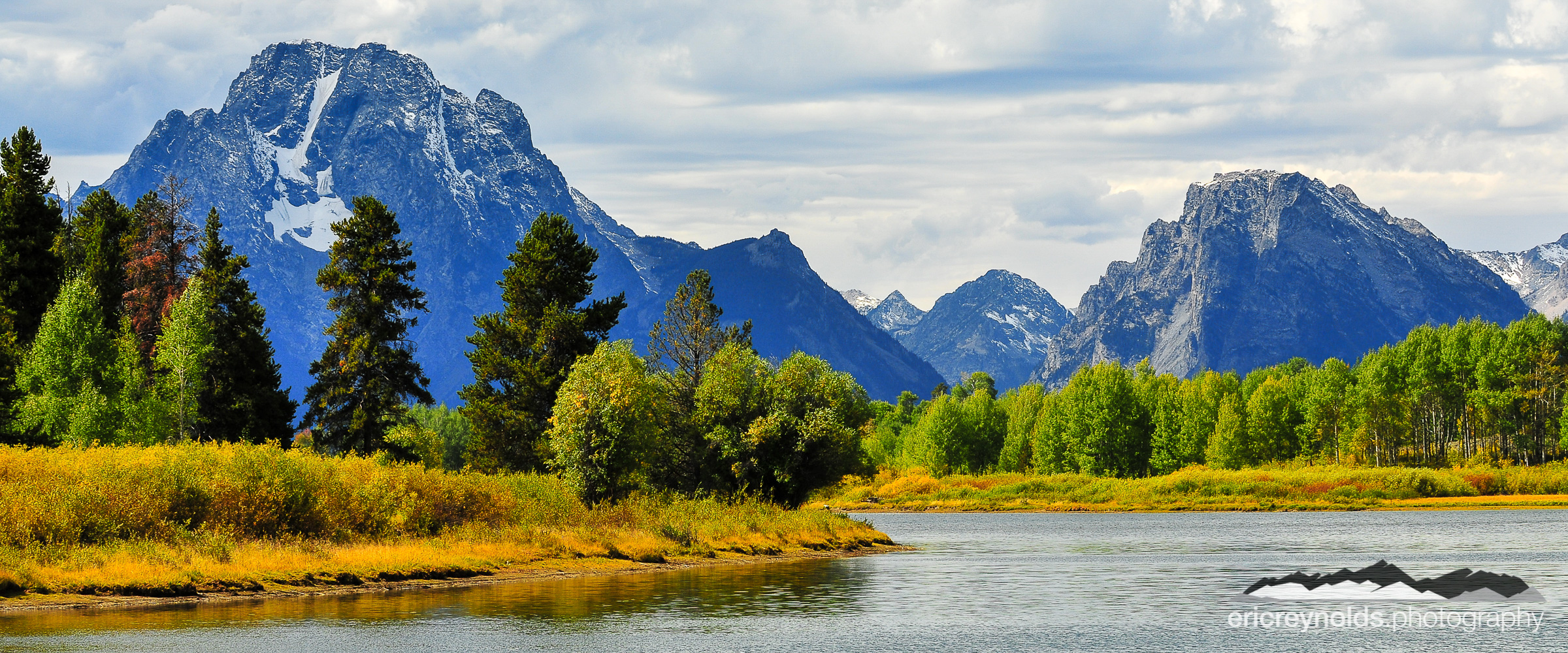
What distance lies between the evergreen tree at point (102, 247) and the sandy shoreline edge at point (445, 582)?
45318 mm

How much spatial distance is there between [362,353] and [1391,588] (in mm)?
62170

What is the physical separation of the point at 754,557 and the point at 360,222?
36703 mm

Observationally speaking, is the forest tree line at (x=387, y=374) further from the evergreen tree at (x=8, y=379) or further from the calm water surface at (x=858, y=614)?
the calm water surface at (x=858, y=614)

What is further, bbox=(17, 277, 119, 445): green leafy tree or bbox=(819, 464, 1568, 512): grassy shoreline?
bbox=(819, 464, 1568, 512): grassy shoreline

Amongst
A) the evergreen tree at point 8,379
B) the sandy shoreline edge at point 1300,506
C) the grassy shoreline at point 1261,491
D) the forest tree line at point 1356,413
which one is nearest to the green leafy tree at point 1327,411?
the forest tree line at point 1356,413

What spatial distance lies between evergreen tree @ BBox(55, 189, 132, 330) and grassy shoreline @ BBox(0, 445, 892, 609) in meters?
34.7

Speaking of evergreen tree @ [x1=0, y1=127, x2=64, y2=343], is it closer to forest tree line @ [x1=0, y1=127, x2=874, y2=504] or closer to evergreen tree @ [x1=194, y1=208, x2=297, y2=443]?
forest tree line @ [x1=0, y1=127, x2=874, y2=504]

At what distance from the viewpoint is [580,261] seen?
3693 inches

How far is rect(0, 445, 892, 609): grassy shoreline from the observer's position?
46781 millimetres

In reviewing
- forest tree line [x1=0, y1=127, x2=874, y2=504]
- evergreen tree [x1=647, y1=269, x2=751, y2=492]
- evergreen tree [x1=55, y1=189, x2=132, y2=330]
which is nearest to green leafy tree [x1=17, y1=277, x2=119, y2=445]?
forest tree line [x1=0, y1=127, x2=874, y2=504]

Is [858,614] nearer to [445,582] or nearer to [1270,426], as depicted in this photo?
[445,582]

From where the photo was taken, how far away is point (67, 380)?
3115 inches

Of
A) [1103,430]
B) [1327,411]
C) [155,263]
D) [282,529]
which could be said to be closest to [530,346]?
[155,263]

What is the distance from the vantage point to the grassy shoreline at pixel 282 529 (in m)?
46.8
